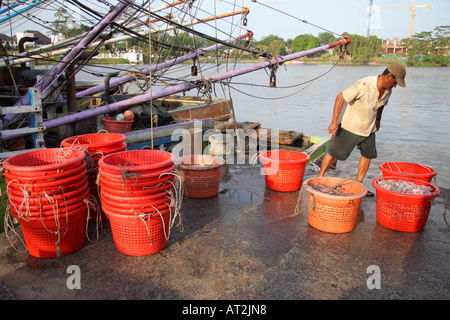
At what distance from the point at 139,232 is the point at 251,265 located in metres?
1.04

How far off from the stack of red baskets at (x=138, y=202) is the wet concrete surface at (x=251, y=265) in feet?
0.53

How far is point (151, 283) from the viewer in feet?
8.59

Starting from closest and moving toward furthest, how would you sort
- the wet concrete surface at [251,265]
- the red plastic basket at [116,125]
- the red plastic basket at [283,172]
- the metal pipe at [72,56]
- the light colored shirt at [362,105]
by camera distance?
the wet concrete surface at [251,265] < the light colored shirt at [362,105] < the red plastic basket at [283,172] < the metal pipe at [72,56] < the red plastic basket at [116,125]

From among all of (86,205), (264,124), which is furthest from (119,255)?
(264,124)

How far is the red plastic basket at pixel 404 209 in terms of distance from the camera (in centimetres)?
347

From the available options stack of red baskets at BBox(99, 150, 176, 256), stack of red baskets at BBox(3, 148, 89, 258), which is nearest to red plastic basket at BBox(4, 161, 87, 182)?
stack of red baskets at BBox(3, 148, 89, 258)

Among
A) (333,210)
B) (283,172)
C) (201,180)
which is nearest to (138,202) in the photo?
(201,180)

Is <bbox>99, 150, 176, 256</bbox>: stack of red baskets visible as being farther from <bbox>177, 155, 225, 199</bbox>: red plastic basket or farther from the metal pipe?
the metal pipe

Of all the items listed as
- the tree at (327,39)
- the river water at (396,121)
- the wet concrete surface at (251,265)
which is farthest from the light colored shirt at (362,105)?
the tree at (327,39)

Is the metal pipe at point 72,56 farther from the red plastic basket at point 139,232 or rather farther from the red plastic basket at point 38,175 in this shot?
the red plastic basket at point 139,232

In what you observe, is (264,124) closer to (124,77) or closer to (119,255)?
(124,77)

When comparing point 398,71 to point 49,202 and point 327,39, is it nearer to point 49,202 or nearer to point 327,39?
point 49,202

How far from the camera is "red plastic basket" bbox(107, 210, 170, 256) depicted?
2.87 m

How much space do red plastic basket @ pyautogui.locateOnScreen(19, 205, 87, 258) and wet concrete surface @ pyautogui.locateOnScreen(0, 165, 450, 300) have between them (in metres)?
0.08
